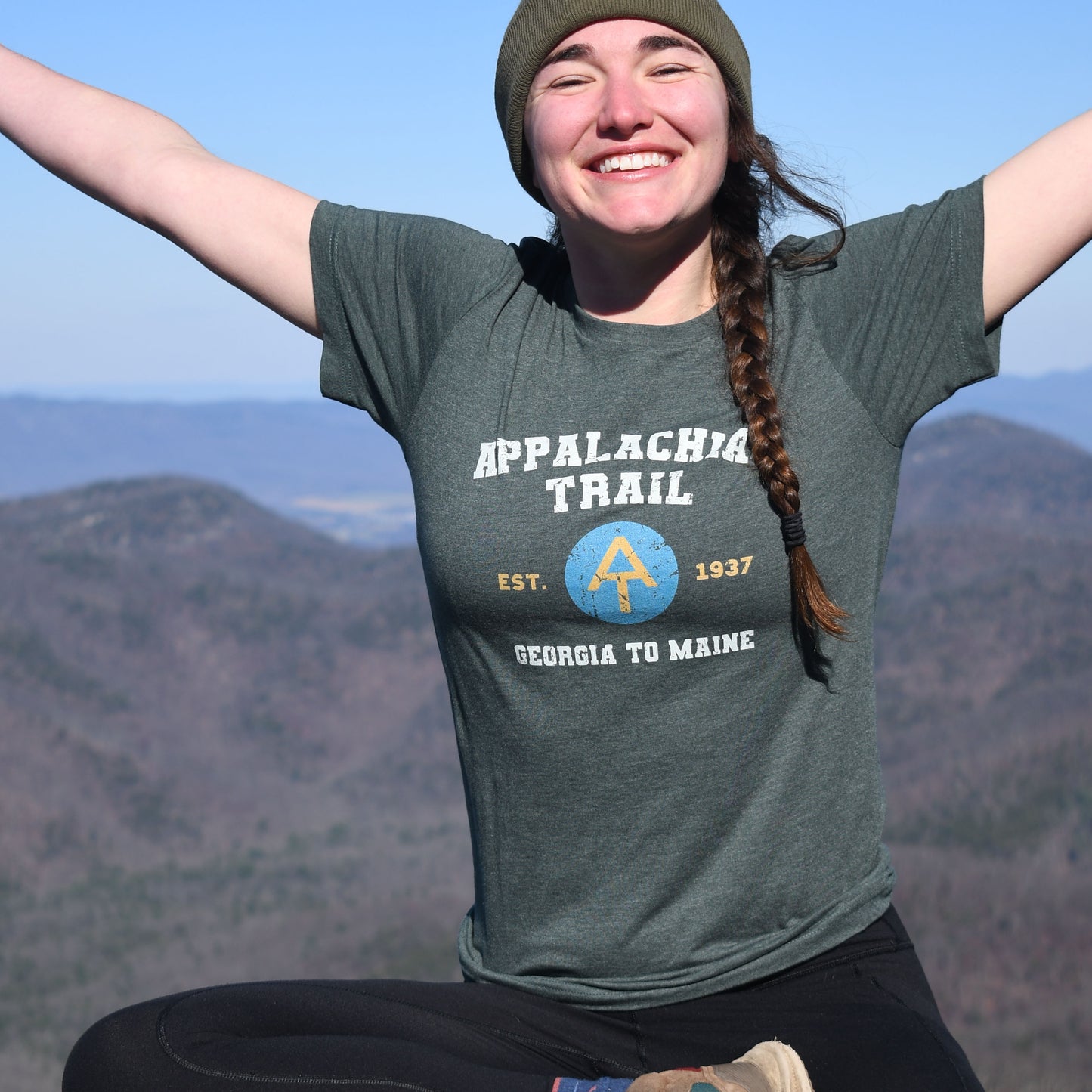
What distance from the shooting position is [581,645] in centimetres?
174

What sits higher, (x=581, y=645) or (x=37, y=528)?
(x=581, y=645)

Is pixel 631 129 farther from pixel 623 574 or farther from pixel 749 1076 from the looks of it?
pixel 749 1076

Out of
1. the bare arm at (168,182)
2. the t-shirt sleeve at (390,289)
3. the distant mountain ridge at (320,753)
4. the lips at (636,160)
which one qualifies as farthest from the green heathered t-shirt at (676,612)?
the distant mountain ridge at (320,753)

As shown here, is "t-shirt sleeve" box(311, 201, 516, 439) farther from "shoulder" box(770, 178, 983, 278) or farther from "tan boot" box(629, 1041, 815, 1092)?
"tan boot" box(629, 1041, 815, 1092)

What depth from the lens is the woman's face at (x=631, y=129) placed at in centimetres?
175

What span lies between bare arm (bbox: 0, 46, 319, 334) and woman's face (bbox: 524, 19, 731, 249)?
1.47 ft


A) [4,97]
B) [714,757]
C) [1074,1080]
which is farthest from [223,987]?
[1074,1080]

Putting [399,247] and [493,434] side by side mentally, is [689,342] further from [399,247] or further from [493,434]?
[399,247]

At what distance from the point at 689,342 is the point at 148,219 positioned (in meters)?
Result: 0.93

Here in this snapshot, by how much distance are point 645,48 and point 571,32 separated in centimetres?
12

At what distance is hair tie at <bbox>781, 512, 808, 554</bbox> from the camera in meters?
1.69

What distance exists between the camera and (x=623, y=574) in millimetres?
1704

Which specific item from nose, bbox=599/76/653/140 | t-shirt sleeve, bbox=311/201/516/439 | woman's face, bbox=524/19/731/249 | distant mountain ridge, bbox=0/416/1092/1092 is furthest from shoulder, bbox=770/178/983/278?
distant mountain ridge, bbox=0/416/1092/1092

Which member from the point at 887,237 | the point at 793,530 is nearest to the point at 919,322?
the point at 887,237
